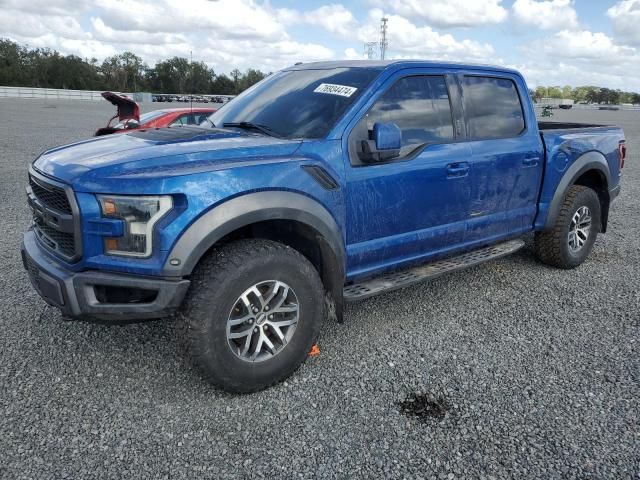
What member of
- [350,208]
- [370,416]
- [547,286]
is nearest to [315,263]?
[350,208]

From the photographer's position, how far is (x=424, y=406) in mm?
2992

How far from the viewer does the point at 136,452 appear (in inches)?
102

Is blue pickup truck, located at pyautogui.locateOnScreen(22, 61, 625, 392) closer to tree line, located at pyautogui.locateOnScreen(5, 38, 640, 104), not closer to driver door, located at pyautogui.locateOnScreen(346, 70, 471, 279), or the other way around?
driver door, located at pyautogui.locateOnScreen(346, 70, 471, 279)

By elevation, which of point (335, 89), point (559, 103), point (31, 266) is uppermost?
point (559, 103)

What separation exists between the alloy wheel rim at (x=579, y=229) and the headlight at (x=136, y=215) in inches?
157

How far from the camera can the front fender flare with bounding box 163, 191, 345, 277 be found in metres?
2.69

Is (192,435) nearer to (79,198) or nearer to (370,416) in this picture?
(370,416)

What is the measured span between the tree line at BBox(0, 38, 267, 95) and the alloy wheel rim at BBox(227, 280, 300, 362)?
76552 mm

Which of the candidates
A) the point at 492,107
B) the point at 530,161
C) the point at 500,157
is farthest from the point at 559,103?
the point at 500,157

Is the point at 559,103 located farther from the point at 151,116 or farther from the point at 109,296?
the point at 109,296

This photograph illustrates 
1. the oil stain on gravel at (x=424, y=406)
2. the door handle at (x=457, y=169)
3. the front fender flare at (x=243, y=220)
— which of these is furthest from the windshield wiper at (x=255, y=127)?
the oil stain on gravel at (x=424, y=406)

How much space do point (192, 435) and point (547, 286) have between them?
3514 mm

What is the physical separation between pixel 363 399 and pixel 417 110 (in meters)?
2.01

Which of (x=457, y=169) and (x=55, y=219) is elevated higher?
(x=457, y=169)
